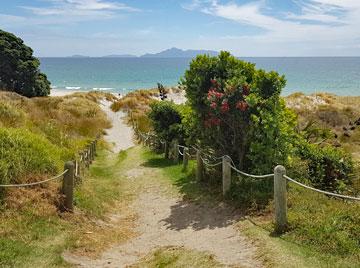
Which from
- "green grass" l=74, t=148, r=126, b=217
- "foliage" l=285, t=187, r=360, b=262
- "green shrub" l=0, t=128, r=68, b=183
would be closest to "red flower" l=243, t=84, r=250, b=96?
"foliage" l=285, t=187, r=360, b=262

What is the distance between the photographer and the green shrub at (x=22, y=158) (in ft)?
33.2

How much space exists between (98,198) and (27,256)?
5043 mm

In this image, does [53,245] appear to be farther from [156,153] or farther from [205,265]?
[156,153]

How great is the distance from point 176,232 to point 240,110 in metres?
3.95

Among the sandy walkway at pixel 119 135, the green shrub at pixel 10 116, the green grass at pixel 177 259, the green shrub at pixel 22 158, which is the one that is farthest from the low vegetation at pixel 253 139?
the sandy walkway at pixel 119 135

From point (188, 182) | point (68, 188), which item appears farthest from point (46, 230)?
point (188, 182)

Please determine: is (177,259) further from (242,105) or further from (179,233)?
(242,105)

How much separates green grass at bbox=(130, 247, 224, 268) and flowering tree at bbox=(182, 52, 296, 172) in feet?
14.3

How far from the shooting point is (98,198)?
12883mm

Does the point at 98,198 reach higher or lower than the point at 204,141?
lower

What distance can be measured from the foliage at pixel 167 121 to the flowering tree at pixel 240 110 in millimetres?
7786

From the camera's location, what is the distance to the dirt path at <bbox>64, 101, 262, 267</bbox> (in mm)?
8281

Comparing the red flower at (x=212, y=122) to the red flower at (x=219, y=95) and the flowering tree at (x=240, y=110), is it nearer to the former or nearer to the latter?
the flowering tree at (x=240, y=110)

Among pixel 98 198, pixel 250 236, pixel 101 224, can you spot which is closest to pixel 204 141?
pixel 98 198
